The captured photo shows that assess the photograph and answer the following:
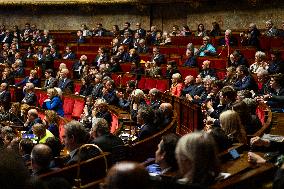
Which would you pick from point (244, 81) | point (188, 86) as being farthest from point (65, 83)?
point (244, 81)

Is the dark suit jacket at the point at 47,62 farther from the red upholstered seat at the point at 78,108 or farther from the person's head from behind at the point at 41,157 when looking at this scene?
the person's head from behind at the point at 41,157

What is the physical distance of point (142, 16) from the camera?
1384cm

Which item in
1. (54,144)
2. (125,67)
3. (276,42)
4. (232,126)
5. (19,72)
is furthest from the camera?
(19,72)

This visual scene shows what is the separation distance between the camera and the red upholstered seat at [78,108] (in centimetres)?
811

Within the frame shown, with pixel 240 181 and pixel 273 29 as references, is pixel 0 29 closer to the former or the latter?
pixel 273 29

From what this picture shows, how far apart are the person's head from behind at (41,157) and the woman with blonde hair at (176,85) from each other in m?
4.70

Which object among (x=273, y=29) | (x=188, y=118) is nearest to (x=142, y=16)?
(x=273, y=29)

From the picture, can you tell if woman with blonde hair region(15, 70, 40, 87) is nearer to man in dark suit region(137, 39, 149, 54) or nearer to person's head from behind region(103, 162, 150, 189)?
man in dark suit region(137, 39, 149, 54)

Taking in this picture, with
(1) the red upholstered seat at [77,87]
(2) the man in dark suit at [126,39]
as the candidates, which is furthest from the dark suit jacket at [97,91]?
(2) the man in dark suit at [126,39]

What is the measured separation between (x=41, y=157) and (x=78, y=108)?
4.85 metres

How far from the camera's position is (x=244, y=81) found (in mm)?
7168

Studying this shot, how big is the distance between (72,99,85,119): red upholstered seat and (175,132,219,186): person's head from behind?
5651mm

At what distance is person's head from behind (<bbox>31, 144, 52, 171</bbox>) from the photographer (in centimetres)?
333

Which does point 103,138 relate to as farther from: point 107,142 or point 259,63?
point 259,63
